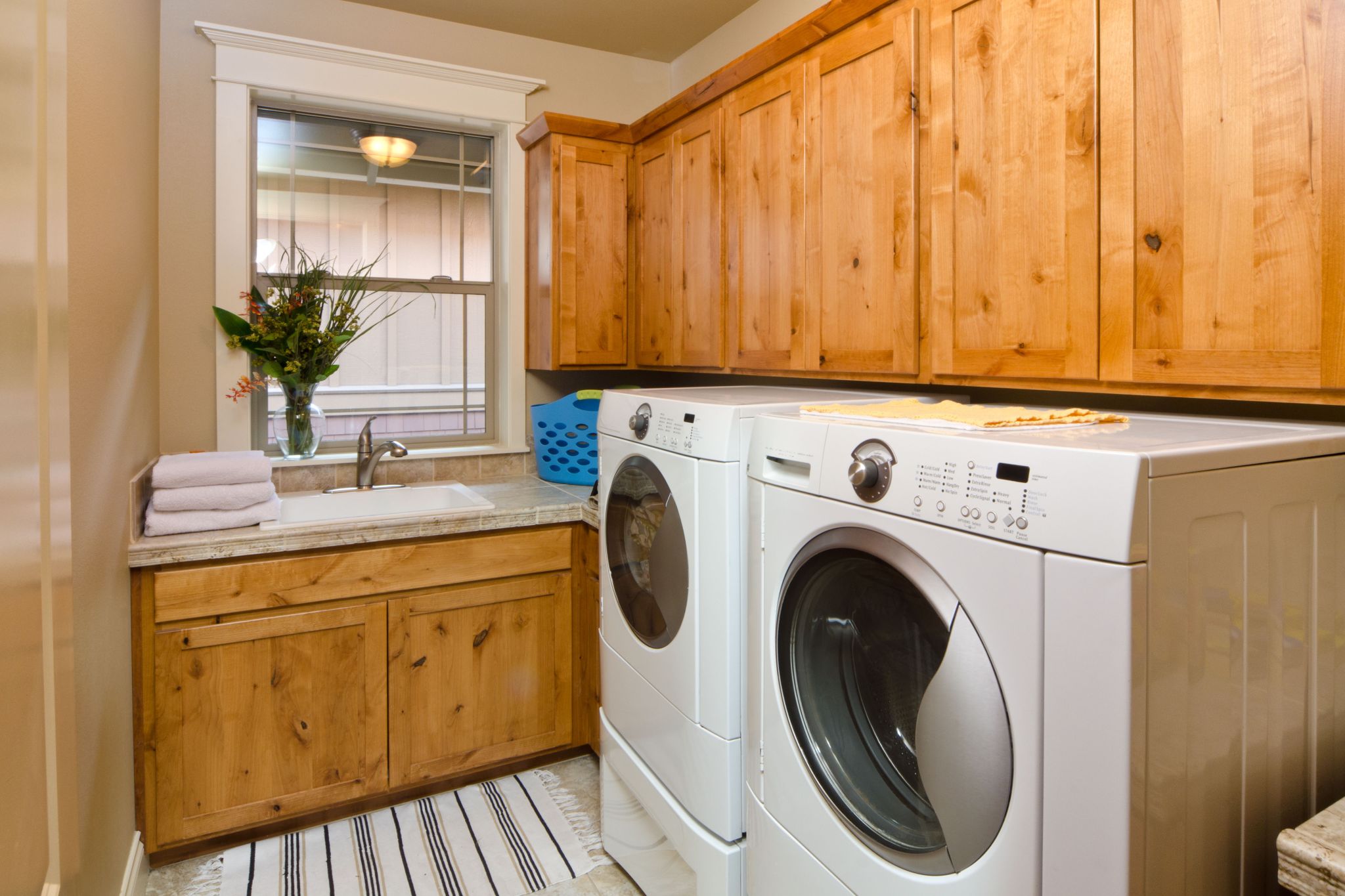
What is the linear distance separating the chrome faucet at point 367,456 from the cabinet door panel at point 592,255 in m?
0.67

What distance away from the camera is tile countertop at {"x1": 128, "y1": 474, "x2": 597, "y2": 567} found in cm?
201

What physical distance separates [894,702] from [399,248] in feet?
8.49

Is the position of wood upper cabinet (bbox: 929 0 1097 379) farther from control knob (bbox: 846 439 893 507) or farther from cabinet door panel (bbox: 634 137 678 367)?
cabinet door panel (bbox: 634 137 678 367)

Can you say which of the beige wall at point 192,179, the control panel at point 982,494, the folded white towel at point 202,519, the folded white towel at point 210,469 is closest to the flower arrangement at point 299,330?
the beige wall at point 192,179

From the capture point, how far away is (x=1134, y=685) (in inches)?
32.8

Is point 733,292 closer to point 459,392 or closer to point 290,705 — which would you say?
point 459,392

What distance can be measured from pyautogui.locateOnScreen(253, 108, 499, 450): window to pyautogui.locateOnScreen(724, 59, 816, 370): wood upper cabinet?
1.21 metres

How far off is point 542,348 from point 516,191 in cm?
64

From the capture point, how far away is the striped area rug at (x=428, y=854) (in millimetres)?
2023

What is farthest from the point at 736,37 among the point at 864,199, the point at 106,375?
the point at 106,375

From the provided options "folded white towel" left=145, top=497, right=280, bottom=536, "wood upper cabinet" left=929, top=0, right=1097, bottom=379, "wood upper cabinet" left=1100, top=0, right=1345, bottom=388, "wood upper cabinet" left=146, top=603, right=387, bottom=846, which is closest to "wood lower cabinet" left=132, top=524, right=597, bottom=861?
"wood upper cabinet" left=146, top=603, right=387, bottom=846

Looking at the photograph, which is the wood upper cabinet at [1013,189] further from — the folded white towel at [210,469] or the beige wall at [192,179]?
the beige wall at [192,179]

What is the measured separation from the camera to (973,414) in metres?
1.27

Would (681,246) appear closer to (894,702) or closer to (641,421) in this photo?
(641,421)
